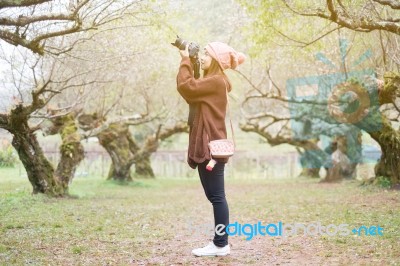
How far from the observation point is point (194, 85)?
5.41 m

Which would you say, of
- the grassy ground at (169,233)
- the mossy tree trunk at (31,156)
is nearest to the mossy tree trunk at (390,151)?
the grassy ground at (169,233)

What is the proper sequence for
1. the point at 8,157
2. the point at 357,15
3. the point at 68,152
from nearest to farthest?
1. the point at 357,15
2. the point at 8,157
3. the point at 68,152

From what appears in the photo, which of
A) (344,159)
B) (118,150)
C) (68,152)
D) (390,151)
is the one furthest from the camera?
(118,150)

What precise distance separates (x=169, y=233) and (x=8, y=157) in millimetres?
7634

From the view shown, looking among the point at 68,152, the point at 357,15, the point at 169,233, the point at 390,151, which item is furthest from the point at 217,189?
the point at 390,151

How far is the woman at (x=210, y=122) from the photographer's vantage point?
5391mm

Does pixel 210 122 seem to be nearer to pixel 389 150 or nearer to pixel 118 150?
pixel 389 150

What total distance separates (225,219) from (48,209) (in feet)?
20.2

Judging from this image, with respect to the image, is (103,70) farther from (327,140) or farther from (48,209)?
(327,140)

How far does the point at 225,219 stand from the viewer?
539 cm

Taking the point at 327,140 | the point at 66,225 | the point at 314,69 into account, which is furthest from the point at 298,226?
the point at 327,140

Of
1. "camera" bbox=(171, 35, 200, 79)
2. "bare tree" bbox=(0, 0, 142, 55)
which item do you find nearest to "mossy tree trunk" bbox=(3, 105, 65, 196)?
"bare tree" bbox=(0, 0, 142, 55)

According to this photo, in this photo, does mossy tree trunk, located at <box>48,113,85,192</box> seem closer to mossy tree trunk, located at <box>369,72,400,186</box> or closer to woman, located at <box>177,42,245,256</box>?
mossy tree trunk, located at <box>369,72,400,186</box>

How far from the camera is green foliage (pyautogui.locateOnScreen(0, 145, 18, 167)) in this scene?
1341 cm
